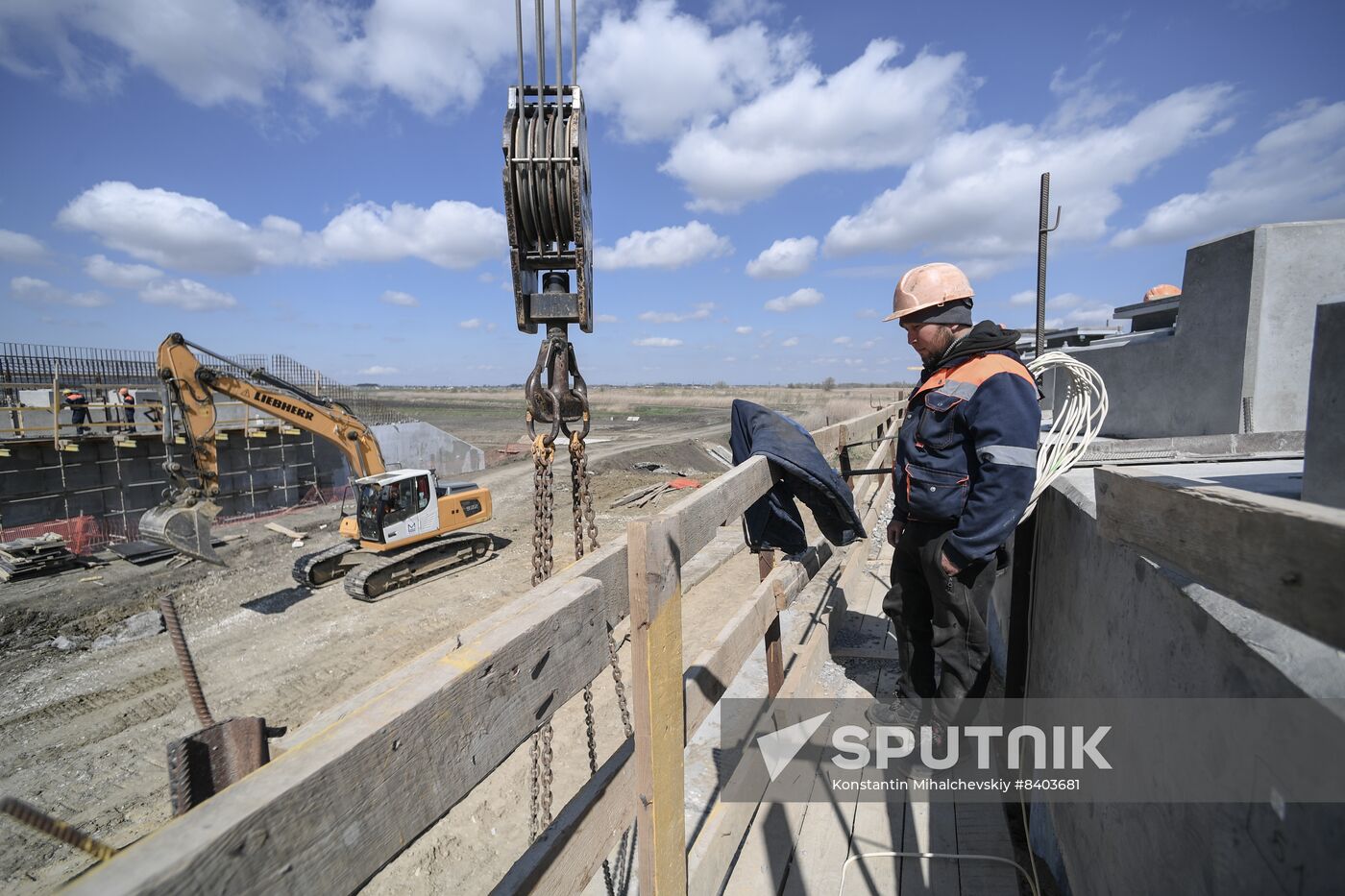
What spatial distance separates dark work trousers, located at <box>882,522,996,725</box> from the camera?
9.43 ft

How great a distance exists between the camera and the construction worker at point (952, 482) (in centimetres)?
262

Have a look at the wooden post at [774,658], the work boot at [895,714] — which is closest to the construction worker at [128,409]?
the wooden post at [774,658]

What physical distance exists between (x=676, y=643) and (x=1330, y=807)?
1227mm

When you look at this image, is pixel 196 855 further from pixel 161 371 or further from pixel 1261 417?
pixel 161 371

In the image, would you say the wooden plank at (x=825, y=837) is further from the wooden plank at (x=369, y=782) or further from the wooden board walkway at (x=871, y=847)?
the wooden plank at (x=369, y=782)

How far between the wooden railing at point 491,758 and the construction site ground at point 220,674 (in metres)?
0.25

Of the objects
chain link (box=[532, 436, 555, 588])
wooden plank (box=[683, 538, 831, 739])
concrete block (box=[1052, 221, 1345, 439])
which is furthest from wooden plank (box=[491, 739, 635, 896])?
concrete block (box=[1052, 221, 1345, 439])

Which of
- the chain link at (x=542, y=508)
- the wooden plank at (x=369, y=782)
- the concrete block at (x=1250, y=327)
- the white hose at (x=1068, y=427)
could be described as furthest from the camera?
the concrete block at (x=1250, y=327)

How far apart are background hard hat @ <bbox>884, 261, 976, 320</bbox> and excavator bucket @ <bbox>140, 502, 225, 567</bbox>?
10.9 meters

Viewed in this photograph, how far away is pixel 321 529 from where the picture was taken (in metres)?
17.4

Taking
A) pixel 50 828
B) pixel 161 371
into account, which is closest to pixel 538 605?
pixel 50 828

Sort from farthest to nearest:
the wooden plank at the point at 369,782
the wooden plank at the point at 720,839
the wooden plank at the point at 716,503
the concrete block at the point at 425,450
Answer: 1. the concrete block at the point at 425,450
2. the wooden plank at the point at 720,839
3. the wooden plank at the point at 716,503
4. the wooden plank at the point at 369,782

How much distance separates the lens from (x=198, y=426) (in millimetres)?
11008

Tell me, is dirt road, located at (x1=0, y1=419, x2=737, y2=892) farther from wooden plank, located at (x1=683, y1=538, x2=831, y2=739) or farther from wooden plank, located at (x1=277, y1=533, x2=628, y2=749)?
wooden plank, located at (x1=277, y1=533, x2=628, y2=749)
